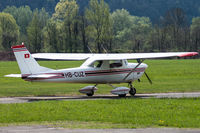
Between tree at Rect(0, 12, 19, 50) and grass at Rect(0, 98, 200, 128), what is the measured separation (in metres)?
81.0

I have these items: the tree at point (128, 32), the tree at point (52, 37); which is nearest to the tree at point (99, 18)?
the tree at point (52, 37)

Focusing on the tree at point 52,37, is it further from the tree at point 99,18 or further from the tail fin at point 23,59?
the tail fin at point 23,59

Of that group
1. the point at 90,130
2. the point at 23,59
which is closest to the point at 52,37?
the point at 23,59

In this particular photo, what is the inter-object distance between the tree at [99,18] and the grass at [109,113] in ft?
242

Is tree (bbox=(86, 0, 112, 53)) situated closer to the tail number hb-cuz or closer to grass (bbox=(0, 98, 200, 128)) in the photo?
the tail number hb-cuz

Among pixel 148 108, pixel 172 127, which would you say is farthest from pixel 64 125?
pixel 148 108

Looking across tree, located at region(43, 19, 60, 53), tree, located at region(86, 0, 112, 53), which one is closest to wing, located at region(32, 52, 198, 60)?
A: tree, located at region(86, 0, 112, 53)

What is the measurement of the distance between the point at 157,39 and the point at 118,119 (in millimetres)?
103145

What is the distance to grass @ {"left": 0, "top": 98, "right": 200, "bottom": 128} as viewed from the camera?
12.7 meters

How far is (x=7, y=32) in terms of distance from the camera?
97.9 metres

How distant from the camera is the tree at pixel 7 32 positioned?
9625 centimetres

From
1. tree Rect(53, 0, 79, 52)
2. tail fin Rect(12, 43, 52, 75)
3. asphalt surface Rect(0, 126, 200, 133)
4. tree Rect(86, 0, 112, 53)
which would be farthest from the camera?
tree Rect(53, 0, 79, 52)

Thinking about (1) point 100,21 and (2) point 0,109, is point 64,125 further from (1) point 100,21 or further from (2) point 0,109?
(1) point 100,21

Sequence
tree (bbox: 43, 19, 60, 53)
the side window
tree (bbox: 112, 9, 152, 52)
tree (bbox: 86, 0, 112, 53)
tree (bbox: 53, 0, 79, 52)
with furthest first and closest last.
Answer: tree (bbox: 112, 9, 152, 52)
tree (bbox: 43, 19, 60, 53)
tree (bbox: 53, 0, 79, 52)
tree (bbox: 86, 0, 112, 53)
the side window
